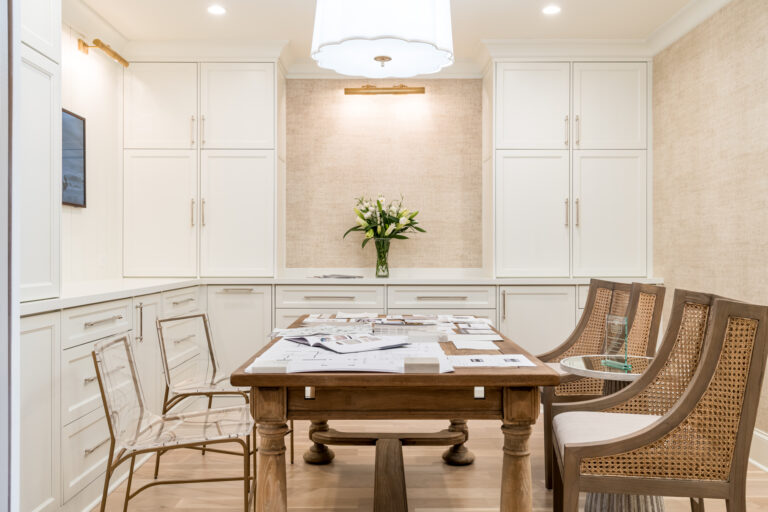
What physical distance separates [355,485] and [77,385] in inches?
51.7

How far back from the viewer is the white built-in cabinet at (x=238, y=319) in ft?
12.7

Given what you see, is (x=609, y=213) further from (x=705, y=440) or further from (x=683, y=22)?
(x=705, y=440)

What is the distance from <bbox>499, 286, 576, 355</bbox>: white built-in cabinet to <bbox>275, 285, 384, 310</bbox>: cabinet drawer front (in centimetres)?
91

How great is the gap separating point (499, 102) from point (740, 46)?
1487mm

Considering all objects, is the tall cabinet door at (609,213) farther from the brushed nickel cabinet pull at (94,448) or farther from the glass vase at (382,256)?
the brushed nickel cabinet pull at (94,448)

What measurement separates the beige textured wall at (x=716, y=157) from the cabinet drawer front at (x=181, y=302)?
3.23 metres

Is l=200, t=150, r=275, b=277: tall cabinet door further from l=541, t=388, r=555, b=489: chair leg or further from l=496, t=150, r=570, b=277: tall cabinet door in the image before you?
l=541, t=388, r=555, b=489: chair leg

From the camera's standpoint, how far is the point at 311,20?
3625 mm

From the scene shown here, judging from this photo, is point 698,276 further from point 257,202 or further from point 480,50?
point 257,202

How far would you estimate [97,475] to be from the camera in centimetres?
246

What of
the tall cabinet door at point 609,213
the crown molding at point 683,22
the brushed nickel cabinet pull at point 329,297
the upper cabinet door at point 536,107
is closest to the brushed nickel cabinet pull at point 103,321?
the brushed nickel cabinet pull at point 329,297

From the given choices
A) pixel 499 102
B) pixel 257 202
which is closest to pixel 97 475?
pixel 257 202

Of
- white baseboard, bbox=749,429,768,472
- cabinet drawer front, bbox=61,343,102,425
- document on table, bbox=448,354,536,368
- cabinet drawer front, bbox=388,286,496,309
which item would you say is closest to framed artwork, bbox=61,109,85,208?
cabinet drawer front, bbox=61,343,102,425

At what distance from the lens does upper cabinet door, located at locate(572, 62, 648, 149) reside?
156 inches
